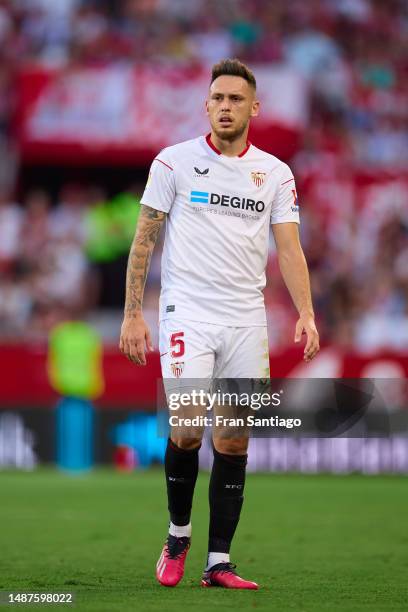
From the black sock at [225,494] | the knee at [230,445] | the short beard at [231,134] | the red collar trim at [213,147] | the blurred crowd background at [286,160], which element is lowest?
the black sock at [225,494]

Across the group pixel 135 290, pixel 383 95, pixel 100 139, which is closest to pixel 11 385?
pixel 100 139

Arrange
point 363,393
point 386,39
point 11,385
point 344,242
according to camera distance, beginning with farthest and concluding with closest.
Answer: point 386,39, point 344,242, point 11,385, point 363,393

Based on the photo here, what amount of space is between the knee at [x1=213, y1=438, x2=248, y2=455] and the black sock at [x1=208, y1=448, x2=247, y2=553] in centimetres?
2

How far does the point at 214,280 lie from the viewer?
623cm

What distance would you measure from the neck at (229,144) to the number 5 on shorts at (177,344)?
0.87m

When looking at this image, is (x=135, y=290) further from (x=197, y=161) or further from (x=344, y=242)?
(x=344, y=242)

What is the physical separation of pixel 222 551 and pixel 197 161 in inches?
69.6

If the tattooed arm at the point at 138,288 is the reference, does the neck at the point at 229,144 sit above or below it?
above

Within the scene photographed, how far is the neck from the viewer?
6320 mm

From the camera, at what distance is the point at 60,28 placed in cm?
1966

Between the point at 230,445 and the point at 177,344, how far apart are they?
531 millimetres

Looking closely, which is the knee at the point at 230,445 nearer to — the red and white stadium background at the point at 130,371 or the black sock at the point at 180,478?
the black sock at the point at 180,478

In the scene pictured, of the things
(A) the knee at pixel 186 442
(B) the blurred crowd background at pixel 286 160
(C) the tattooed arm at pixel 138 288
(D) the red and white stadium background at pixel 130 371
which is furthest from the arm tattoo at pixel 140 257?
(B) the blurred crowd background at pixel 286 160

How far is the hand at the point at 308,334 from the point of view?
6.14m
